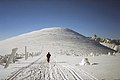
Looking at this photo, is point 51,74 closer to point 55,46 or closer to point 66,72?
point 66,72

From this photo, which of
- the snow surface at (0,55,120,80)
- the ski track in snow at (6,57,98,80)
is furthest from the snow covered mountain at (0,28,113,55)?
the ski track in snow at (6,57,98,80)

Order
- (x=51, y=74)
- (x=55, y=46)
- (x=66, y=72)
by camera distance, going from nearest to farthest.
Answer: (x=51, y=74) < (x=66, y=72) < (x=55, y=46)

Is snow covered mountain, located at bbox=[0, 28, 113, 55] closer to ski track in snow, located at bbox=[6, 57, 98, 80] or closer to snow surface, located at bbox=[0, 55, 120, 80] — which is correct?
snow surface, located at bbox=[0, 55, 120, 80]

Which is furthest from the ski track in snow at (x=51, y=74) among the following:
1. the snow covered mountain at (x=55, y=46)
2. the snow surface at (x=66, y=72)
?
the snow covered mountain at (x=55, y=46)

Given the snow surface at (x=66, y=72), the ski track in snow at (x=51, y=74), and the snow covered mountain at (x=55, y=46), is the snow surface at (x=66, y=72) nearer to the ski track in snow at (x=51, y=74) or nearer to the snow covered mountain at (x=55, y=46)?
the ski track in snow at (x=51, y=74)

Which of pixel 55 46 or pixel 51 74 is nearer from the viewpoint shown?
pixel 51 74

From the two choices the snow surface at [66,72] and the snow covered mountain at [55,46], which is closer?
the snow surface at [66,72]

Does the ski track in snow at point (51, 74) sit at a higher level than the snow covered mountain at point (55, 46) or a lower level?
lower

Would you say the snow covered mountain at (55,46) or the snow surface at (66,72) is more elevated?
the snow covered mountain at (55,46)

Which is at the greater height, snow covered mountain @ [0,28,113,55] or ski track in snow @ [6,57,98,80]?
snow covered mountain @ [0,28,113,55]

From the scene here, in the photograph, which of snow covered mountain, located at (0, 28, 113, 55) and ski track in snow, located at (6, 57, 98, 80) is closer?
ski track in snow, located at (6, 57, 98, 80)

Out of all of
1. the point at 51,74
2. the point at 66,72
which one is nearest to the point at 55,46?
the point at 66,72

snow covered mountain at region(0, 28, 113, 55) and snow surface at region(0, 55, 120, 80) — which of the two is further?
snow covered mountain at region(0, 28, 113, 55)

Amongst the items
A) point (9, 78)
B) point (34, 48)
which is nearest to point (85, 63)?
point (9, 78)
